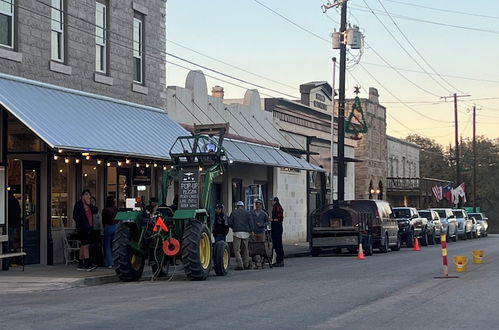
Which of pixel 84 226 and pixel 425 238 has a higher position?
pixel 84 226

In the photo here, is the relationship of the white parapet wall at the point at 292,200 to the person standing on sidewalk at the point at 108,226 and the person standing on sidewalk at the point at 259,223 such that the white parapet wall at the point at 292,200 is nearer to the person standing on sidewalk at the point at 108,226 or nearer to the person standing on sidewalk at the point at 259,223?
the person standing on sidewalk at the point at 259,223

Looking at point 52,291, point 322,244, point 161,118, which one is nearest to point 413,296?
point 52,291

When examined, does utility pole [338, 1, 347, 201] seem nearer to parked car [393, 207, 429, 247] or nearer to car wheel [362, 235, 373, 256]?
car wheel [362, 235, 373, 256]

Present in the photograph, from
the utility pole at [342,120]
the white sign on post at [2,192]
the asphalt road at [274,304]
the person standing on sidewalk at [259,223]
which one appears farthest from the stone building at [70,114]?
the utility pole at [342,120]

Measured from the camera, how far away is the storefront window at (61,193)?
913 inches

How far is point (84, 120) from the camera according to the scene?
2173cm

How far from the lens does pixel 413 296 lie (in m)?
15.5

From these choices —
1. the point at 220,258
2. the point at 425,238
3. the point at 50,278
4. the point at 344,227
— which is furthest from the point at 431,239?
the point at 50,278

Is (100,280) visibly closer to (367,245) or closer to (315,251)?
(315,251)

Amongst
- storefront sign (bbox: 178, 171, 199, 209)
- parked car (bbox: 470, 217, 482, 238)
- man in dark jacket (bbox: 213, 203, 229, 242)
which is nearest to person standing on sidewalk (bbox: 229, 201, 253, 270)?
man in dark jacket (bbox: 213, 203, 229, 242)

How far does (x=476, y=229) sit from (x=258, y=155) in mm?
30830

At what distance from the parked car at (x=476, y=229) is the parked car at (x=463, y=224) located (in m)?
0.97

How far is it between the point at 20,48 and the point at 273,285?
27.5 feet

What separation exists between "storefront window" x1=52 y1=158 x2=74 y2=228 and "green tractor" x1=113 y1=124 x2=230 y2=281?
376cm
